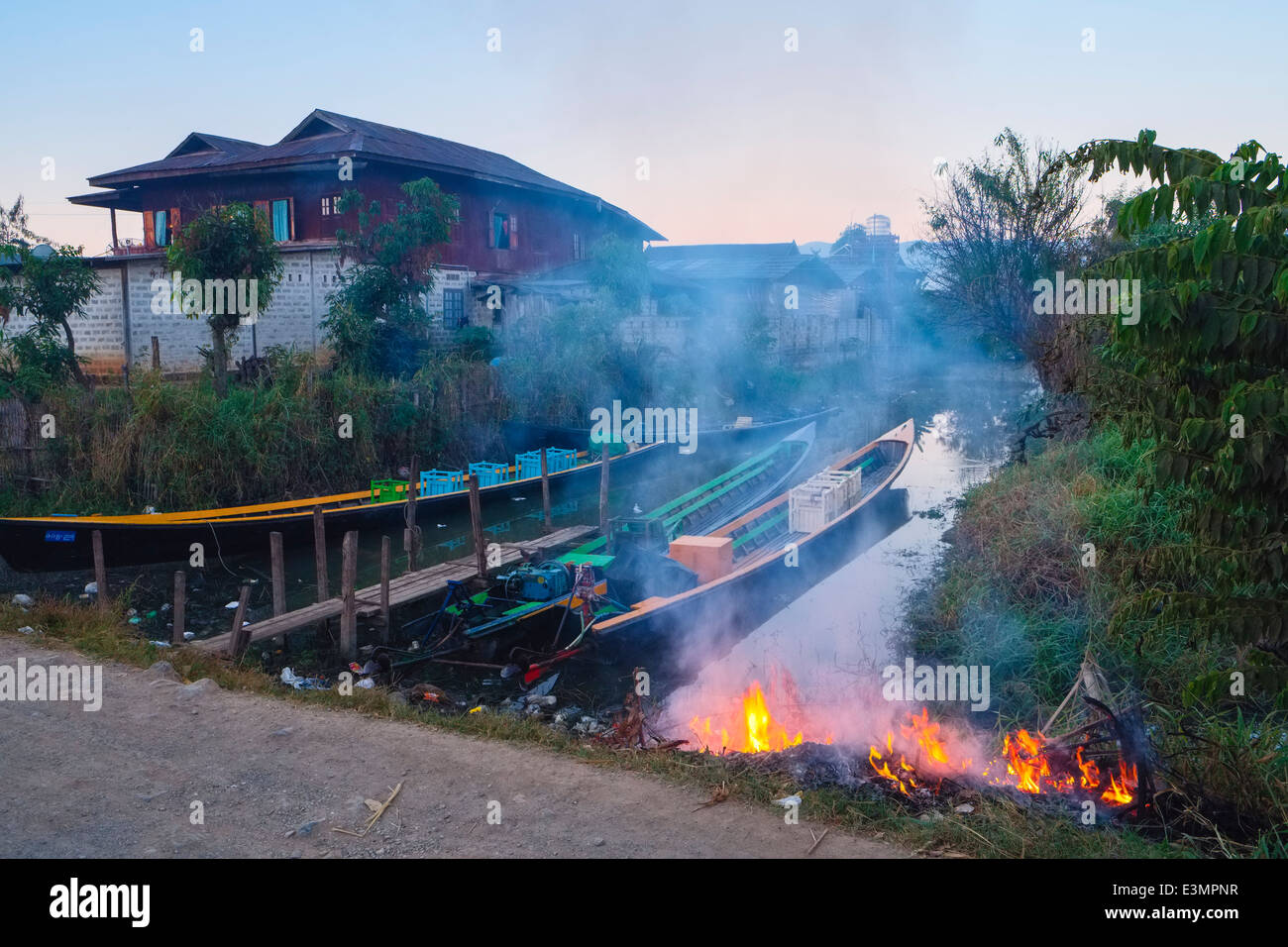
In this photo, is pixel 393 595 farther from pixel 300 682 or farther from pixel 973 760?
pixel 973 760

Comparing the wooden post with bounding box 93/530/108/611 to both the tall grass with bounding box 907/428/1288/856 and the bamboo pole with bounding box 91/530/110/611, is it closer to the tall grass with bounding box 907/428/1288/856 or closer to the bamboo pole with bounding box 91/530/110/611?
the bamboo pole with bounding box 91/530/110/611

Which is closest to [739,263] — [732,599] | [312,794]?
[732,599]

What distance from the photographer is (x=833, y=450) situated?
82.4ft

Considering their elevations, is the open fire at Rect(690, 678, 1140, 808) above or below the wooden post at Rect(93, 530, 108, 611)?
below

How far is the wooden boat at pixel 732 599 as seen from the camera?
9.62 m

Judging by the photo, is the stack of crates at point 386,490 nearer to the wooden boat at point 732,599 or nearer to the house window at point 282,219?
the wooden boat at point 732,599

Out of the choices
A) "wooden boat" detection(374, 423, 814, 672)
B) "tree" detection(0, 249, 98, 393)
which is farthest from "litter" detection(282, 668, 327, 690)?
"tree" detection(0, 249, 98, 393)

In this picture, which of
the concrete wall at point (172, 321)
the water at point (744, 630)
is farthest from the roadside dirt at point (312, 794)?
the concrete wall at point (172, 321)

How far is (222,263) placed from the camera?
56.1ft

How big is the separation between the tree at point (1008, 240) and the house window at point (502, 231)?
11.6 metres

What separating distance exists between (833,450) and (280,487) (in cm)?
1479

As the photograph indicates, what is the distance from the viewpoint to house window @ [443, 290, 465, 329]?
75.8ft

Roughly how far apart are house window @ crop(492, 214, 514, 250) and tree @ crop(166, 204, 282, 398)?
8613mm
